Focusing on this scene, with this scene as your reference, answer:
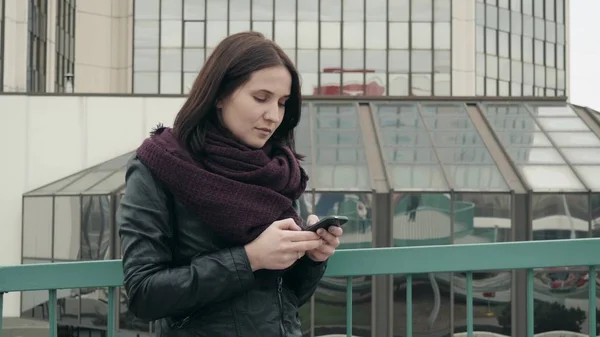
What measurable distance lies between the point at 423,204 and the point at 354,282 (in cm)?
210

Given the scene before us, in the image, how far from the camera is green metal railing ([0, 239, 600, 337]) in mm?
2844

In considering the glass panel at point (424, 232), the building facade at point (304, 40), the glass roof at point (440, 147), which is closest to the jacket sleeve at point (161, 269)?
the glass panel at point (424, 232)

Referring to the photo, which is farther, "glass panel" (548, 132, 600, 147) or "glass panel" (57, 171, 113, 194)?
"glass panel" (57, 171, 113, 194)

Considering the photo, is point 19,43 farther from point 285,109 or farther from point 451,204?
point 285,109

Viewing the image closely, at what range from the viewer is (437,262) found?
303 centimetres

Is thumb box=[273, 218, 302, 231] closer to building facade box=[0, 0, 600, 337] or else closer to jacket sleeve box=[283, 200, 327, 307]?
jacket sleeve box=[283, 200, 327, 307]

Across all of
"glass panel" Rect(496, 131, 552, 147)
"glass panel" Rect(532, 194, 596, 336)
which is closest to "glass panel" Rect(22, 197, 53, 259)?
"glass panel" Rect(496, 131, 552, 147)

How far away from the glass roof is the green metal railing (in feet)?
46.8

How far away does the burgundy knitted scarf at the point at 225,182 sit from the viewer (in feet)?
7.88

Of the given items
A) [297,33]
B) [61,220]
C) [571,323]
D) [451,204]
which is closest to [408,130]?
[451,204]

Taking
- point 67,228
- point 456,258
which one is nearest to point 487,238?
point 67,228

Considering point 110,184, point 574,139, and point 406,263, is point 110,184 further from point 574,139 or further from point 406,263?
point 406,263

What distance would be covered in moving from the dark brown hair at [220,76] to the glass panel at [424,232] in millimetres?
14202

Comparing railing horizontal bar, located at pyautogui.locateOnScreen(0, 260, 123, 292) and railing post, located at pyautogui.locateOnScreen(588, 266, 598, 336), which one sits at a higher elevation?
railing horizontal bar, located at pyautogui.locateOnScreen(0, 260, 123, 292)
